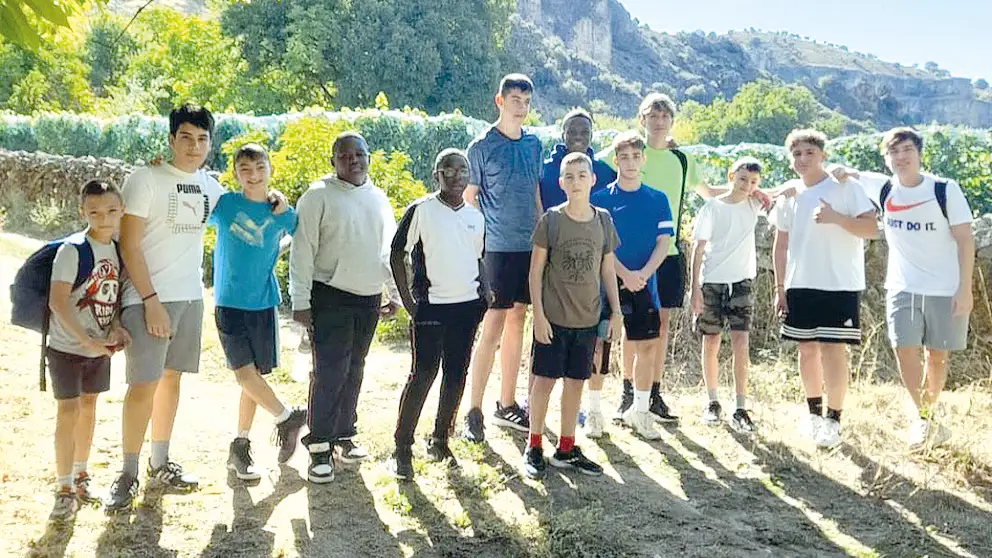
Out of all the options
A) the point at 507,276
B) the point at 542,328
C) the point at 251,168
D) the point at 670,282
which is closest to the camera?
the point at 251,168

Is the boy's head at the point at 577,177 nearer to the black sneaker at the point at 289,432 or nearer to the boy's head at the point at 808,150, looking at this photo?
the boy's head at the point at 808,150

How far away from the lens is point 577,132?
15.4 feet

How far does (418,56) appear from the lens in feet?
112

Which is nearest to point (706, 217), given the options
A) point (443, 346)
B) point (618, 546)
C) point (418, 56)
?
point (443, 346)

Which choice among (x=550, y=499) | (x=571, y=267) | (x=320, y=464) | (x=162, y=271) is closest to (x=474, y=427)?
(x=550, y=499)

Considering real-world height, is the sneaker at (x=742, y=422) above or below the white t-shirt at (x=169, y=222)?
below

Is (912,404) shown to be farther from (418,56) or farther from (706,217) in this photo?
(418,56)

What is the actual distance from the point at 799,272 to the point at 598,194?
4.01ft

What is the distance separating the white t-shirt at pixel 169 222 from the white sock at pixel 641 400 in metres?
2.54

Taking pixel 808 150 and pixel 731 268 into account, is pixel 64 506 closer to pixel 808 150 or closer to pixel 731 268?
pixel 731 268

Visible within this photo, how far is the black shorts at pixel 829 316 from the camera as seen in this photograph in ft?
15.4

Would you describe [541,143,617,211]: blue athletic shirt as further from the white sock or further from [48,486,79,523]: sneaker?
[48,486,79,523]: sneaker

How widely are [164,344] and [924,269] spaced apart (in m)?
3.96

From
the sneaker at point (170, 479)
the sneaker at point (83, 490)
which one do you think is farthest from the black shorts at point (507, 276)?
the sneaker at point (83, 490)
